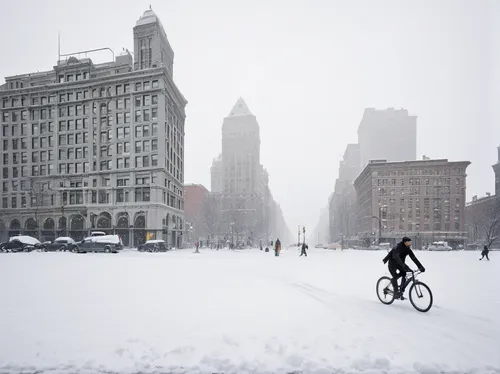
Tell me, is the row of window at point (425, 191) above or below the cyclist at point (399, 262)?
above

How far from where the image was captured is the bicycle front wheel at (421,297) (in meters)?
7.39

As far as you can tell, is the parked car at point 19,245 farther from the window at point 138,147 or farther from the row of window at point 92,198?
the window at point 138,147

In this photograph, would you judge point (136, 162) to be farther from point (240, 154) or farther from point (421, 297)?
point (240, 154)

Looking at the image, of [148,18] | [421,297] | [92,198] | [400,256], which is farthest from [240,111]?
[421,297]

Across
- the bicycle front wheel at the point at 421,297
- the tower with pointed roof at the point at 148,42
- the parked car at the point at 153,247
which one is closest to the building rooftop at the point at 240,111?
the tower with pointed roof at the point at 148,42

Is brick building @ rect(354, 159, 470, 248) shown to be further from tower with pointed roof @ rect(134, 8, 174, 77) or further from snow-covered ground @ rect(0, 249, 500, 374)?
snow-covered ground @ rect(0, 249, 500, 374)

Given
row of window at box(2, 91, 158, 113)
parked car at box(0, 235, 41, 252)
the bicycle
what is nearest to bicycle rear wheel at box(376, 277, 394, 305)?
the bicycle

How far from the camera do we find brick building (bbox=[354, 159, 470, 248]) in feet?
253

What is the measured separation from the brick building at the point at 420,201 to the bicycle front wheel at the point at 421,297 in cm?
7428

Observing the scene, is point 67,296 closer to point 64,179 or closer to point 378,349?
point 378,349

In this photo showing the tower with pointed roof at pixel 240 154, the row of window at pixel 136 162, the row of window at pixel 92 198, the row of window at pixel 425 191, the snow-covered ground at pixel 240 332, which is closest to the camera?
the snow-covered ground at pixel 240 332

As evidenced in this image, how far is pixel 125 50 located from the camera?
6278 cm

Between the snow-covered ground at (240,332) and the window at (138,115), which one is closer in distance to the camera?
the snow-covered ground at (240,332)

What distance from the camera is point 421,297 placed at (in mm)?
7559
